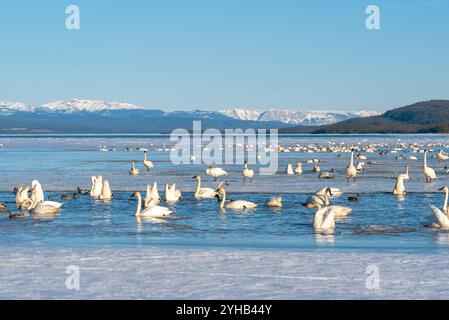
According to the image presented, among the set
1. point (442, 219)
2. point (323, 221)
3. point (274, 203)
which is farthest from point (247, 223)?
point (442, 219)

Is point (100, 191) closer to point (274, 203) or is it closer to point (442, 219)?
point (274, 203)

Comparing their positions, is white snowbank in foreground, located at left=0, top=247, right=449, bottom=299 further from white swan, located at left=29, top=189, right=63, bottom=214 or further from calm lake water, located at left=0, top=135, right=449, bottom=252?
white swan, located at left=29, top=189, right=63, bottom=214

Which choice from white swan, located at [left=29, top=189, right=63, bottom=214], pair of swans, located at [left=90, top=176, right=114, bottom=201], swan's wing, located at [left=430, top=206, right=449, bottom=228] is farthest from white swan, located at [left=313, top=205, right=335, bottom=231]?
pair of swans, located at [left=90, top=176, right=114, bottom=201]

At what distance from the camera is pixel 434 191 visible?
2164 cm

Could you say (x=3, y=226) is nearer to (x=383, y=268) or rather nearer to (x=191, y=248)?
(x=191, y=248)

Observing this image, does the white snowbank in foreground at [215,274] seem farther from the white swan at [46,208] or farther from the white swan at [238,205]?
the white swan at [238,205]

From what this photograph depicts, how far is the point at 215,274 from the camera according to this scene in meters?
9.73

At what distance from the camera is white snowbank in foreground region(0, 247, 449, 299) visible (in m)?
8.63

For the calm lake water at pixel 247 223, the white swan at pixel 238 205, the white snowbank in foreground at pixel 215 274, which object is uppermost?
the white swan at pixel 238 205

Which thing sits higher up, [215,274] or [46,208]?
[46,208]

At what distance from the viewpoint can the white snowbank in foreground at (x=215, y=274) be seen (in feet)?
28.3

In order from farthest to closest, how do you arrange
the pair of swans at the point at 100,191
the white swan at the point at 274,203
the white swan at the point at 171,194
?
the pair of swans at the point at 100,191 → the white swan at the point at 171,194 → the white swan at the point at 274,203

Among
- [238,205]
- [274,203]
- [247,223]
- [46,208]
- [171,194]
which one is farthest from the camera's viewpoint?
[171,194]

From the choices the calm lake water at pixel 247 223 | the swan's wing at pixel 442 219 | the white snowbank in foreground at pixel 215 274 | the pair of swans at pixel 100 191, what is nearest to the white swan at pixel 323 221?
the calm lake water at pixel 247 223
